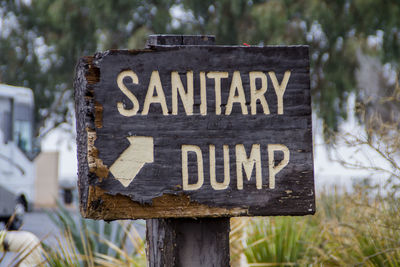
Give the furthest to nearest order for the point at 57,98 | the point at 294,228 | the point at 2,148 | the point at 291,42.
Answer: the point at 57,98, the point at 291,42, the point at 2,148, the point at 294,228

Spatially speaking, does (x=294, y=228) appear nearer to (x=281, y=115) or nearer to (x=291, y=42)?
(x=281, y=115)

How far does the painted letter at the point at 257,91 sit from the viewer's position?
Result: 2023 millimetres

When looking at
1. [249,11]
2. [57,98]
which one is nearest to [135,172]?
[249,11]

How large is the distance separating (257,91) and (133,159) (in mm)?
480

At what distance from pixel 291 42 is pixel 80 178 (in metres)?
12.5

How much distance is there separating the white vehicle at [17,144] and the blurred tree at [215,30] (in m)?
4.39

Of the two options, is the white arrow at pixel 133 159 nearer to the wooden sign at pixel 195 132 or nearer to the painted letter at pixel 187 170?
the wooden sign at pixel 195 132

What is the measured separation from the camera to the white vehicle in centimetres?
1094

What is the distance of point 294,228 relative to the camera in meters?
4.70

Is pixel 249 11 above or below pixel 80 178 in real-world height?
above

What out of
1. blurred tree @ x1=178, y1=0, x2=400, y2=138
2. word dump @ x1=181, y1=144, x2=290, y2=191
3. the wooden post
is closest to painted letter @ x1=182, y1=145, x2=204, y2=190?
word dump @ x1=181, y1=144, x2=290, y2=191

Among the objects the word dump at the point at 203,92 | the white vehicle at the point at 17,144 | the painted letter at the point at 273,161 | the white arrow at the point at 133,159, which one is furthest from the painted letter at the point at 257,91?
the white vehicle at the point at 17,144

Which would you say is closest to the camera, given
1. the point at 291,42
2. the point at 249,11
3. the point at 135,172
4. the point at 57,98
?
the point at 135,172

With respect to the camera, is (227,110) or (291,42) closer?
(227,110)
